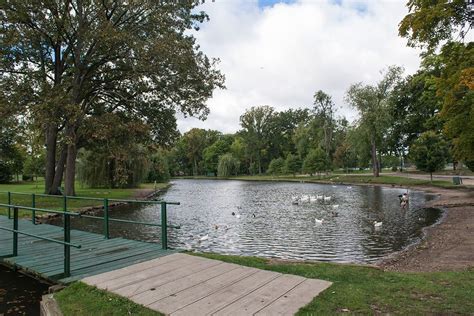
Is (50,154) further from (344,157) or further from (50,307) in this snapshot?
(344,157)

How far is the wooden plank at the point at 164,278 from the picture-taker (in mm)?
Answer: 4570

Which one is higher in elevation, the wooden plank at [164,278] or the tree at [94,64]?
the tree at [94,64]

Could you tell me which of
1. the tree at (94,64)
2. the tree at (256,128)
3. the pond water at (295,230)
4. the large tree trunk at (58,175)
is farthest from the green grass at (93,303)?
the tree at (256,128)

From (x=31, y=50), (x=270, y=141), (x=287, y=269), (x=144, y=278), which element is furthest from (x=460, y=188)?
(x=270, y=141)

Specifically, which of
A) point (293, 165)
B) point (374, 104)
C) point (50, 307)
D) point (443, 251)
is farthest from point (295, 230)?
point (293, 165)

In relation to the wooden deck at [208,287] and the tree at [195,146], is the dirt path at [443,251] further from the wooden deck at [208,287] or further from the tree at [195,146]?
the tree at [195,146]

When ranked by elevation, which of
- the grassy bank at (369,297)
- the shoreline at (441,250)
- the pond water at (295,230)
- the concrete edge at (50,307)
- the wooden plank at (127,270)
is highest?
the wooden plank at (127,270)

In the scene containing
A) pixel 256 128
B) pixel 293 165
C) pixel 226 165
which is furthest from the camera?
pixel 256 128

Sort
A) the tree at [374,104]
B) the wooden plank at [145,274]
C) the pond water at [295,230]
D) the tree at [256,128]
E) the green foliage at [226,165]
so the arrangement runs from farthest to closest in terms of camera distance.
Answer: the tree at [256,128] → the green foliage at [226,165] → the tree at [374,104] → the pond water at [295,230] → the wooden plank at [145,274]

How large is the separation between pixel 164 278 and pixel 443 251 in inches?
316

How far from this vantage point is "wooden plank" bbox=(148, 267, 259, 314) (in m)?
4.01

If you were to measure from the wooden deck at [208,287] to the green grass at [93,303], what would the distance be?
122mm

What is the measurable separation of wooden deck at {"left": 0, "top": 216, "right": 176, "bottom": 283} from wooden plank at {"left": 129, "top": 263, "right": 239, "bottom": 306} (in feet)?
4.50

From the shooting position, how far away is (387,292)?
4434 mm
